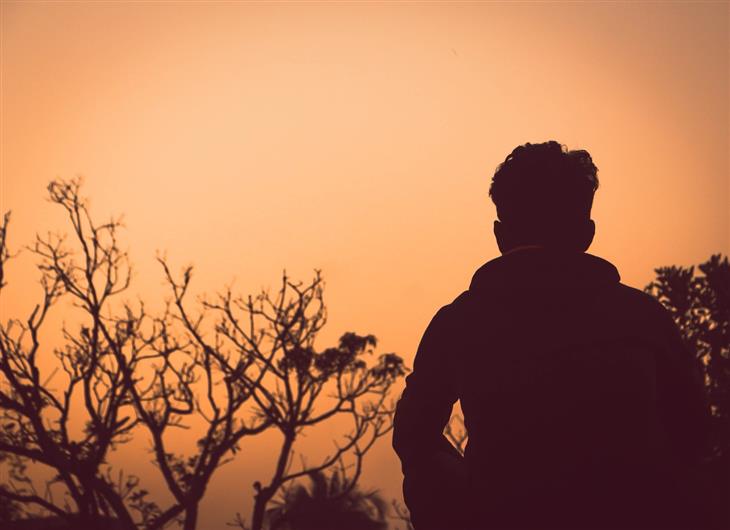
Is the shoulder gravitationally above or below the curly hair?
below

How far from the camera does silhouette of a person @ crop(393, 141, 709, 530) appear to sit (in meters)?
2.01

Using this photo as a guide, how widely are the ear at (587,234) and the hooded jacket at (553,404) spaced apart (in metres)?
0.10

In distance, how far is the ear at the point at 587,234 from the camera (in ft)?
8.06

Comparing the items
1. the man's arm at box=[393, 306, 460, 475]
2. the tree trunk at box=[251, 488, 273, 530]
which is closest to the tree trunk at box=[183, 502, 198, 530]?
the tree trunk at box=[251, 488, 273, 530]

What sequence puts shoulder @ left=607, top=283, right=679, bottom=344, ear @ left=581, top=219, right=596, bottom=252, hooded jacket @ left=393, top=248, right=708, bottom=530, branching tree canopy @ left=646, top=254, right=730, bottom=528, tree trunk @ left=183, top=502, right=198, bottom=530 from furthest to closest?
tree trunk @ left=183, top=502, right=198, bottom=530, branching tree canopy @ left=646, top=254, right=730, bottom=528, ear @ left=581, top=219, right=596, bottom=252, shoulder @ left=607, top=283, right=679, bottom=344, hooded jacket @ left=393, top=248, right=708, bottom=530

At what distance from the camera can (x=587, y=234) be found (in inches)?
96.7

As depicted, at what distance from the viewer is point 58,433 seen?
63.3 ft

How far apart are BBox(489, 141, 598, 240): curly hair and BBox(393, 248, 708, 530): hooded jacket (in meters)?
0.15

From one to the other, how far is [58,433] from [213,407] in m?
4.43

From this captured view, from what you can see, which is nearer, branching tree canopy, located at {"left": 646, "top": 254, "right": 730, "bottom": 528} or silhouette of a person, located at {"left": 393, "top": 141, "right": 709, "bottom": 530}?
silhouette of a person, located at {"left": 393, "top": 141, "right": 709, "bottom": 530}

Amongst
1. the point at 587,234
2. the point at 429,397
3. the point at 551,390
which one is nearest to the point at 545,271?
the point at 587,234

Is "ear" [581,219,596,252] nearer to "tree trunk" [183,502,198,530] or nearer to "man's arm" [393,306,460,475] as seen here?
"man's arm" [393,306,460,475]

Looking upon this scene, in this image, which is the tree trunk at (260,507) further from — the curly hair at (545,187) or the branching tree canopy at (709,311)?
the curly hair at (545,187)

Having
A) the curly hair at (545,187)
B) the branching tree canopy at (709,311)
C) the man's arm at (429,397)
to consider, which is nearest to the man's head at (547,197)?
the curly hair at (545,187)
